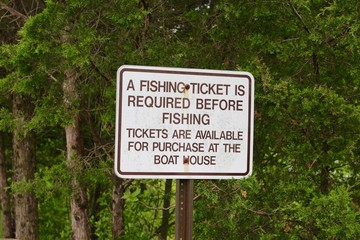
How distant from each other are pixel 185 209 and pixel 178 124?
0.37 metres

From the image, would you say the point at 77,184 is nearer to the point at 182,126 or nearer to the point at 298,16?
the point at 298,16

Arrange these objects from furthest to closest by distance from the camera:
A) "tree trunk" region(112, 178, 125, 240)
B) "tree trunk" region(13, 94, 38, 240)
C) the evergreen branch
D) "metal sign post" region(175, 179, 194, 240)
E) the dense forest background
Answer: "tree trunk" region(13, 94, 38, 240) → "tree trunk" region(112, 178, 125, 240) → the evergreen branch → the dense forest background → "metal sign post" region(175, 179, 194, 240)

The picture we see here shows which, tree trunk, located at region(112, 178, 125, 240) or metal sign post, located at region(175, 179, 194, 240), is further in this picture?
tree trunk, located at region(112, 178, 125, 240)

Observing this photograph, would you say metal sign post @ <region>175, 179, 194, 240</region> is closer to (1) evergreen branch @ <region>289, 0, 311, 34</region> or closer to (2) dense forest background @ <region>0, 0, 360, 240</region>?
(2) dense forest background @ <region>0, 0, 360, 240</region>

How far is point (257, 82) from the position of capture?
7.76 metres

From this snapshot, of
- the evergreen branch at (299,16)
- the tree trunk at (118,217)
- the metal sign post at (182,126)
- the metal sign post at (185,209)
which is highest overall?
the evergreen branch at (299,16)

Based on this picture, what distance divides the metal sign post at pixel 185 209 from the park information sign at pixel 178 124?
0.08m

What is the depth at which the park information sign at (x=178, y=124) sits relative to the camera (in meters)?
3.38

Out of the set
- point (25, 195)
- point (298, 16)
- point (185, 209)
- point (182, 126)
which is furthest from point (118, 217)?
point (182, 126)

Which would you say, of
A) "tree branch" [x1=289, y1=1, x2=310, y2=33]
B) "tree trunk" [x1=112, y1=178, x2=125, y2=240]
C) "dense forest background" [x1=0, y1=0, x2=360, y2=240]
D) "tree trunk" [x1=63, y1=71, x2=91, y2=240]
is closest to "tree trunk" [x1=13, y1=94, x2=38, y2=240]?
"tree trunk" [x1=112, y1=178, x2=125, y2=240]

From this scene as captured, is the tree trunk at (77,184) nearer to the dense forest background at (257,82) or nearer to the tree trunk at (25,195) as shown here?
the dense forest background at (257,82)

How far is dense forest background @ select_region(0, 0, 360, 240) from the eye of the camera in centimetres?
750

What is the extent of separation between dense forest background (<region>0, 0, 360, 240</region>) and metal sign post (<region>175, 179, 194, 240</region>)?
7.45 ft

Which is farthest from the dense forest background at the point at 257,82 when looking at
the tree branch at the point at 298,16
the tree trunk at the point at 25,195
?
the tree trunk at the point at 25,195
